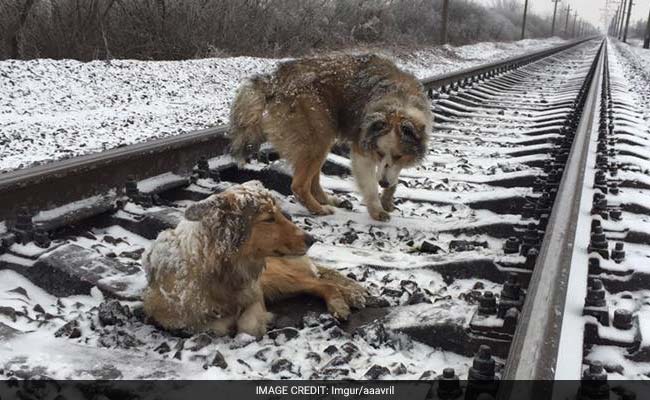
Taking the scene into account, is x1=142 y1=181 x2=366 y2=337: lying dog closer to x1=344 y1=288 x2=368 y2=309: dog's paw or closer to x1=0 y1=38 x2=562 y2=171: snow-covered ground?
x1=344 y1=288 x2=368 y2=309: dog's paw

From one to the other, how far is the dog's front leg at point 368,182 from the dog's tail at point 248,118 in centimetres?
91

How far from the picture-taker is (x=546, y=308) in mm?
2650

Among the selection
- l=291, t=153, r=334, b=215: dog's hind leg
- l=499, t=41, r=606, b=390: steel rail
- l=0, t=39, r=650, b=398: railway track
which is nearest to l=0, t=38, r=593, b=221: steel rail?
l=0, t=39, r=650, b=398: railway track

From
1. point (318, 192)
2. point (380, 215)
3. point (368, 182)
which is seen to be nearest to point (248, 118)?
point (318, 192)

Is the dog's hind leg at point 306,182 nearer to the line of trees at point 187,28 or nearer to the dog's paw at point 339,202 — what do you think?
the dog's paw at point 339,202

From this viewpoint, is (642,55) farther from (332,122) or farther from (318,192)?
(318,192)

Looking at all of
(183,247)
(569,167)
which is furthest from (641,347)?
(569,167)

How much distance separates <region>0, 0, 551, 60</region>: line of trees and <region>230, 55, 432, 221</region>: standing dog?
391 inches

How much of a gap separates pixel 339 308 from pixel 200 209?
3.00ft

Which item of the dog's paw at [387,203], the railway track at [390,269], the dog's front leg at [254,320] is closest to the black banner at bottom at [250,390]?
the railway track at [390,269]

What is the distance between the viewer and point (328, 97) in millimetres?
5812

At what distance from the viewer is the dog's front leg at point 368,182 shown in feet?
17.1

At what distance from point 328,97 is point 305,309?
2789mm

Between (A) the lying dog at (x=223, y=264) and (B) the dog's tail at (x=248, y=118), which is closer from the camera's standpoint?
(A) the lying dog at (x=223, y=264)
